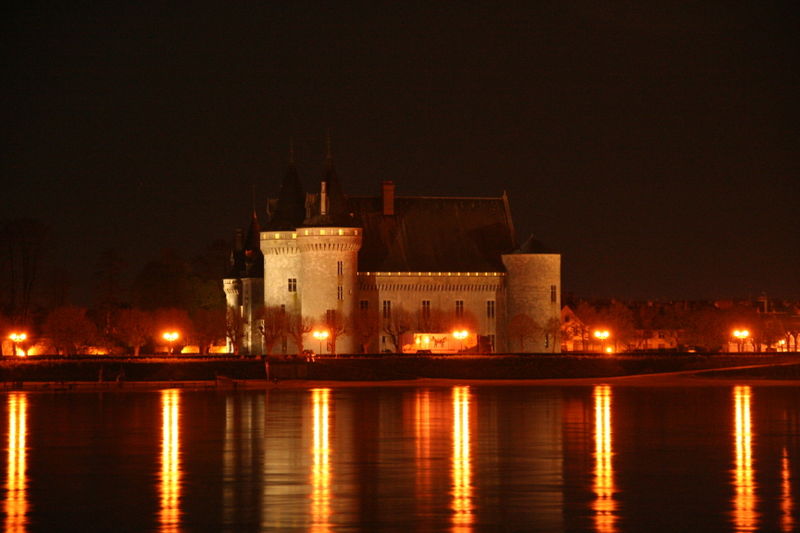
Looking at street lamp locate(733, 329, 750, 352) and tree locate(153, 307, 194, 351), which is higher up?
tree locate(153, 307, 194, 351)

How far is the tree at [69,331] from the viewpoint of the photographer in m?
81.0

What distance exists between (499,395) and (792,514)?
106 ft

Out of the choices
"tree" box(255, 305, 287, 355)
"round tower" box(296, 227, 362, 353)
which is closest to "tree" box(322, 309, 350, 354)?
"round tower" box(296, 227, 362, 353)

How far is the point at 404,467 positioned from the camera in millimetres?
28984

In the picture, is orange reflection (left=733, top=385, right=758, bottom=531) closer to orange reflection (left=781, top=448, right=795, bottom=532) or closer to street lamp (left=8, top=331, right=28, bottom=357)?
orange reflection (left=781, top=448, right=795, bottom=532)

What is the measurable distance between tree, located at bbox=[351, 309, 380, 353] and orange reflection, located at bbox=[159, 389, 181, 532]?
33.7 metres

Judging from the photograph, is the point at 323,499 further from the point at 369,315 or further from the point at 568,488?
the point at 369,315

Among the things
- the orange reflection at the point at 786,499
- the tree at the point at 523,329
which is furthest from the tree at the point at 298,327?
the orange reflection at the point at 786,499

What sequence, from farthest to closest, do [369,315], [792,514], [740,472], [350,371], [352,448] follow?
1. [369,315]
2. [350,371]
3. [352,448]
4. [740,472]
5. [792,514]

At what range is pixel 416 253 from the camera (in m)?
87.8

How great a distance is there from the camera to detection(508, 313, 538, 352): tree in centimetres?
8219

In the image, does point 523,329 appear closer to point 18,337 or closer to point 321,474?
point 18,337

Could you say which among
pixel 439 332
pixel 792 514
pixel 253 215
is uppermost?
pixel 253 215

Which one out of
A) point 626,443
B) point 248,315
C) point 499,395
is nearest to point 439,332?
point 248,315
